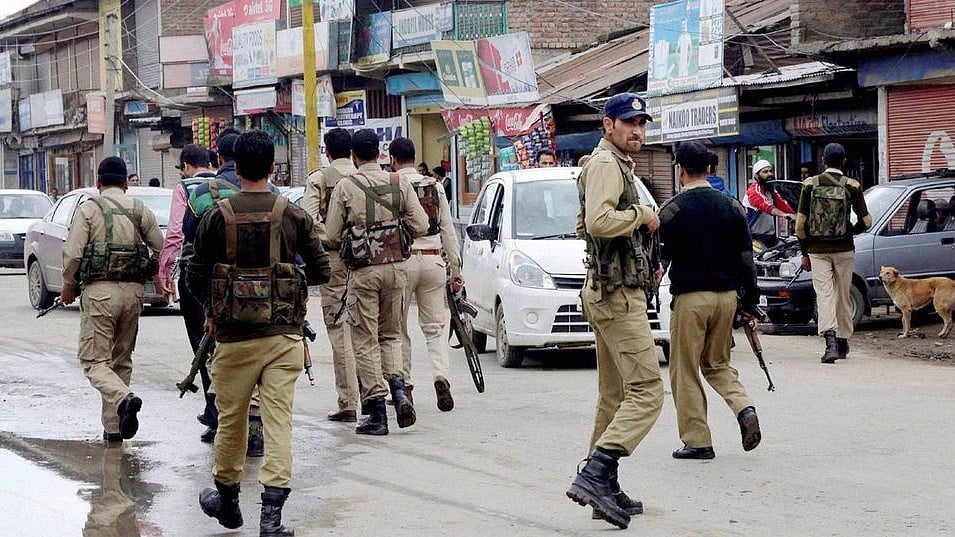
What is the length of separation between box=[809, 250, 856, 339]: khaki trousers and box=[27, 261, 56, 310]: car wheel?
11034 millimetres

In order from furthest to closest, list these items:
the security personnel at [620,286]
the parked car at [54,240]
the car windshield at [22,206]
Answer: the car windshield at [22,206], the parked car at [54,240], the security personnel at [620,286]

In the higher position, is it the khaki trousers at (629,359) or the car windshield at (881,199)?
the car windshield at (881,199)

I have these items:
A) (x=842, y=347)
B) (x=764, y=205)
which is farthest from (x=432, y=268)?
(x=764, y=205)

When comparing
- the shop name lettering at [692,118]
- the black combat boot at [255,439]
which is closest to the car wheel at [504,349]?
the black combat boot at [255,439]

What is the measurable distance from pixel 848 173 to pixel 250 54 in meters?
18.5

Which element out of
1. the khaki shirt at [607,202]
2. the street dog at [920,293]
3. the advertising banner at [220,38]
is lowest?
the street dog at [920,293]

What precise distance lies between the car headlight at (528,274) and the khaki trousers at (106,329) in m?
4.07

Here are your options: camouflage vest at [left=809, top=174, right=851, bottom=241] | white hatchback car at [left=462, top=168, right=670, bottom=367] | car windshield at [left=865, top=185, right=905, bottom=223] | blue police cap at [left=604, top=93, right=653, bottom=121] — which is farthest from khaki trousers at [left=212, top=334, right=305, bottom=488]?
car windshield at [left=865, top=185, right=905, bottom=223]

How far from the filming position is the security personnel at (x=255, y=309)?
6.52 metres

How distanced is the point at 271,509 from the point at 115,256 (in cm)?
334

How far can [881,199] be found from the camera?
52.2 feet

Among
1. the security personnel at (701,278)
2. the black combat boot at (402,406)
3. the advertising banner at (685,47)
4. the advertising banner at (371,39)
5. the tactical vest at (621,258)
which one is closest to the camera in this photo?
the tactical vest at (621,258)

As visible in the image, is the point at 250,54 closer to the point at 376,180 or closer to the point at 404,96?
the point at 404,96

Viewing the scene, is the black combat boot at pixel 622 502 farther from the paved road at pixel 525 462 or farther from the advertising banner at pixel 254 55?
the advertising banner at pixel 254 55
